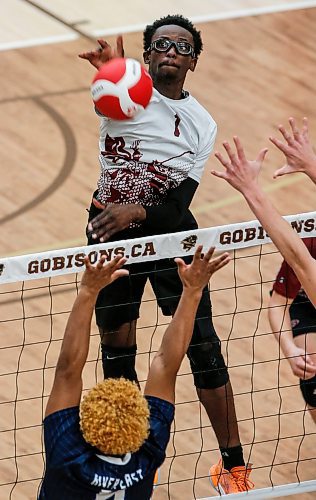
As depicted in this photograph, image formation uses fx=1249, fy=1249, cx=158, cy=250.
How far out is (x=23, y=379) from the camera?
28.1 ft

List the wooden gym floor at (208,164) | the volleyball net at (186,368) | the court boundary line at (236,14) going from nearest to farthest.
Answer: the volleyball net at (186,368), the wooden gym floor at (208,164), the court boundary line at (236,14)

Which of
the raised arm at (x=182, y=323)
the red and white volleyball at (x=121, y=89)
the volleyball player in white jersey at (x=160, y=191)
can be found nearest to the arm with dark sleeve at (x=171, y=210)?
the volleyball player in white jersey at (x=160, y=191)

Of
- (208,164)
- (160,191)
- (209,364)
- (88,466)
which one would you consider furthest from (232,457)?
(208,164)

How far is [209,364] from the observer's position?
7234mm

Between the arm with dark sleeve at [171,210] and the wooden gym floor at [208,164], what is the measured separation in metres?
1.72

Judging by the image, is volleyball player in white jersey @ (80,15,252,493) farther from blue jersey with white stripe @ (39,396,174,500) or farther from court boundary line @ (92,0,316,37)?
court boundary line @ (92,0,316,37)

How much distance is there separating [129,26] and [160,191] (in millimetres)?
6976

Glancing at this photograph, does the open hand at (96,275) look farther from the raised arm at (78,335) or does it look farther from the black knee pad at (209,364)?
the black knee pad at (209,364)

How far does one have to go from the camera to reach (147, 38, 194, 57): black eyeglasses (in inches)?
275

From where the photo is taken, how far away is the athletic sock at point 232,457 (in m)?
7.41

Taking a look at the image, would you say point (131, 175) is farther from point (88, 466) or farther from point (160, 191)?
point (88, 466)

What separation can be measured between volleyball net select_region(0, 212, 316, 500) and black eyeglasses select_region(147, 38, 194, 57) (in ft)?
3.35

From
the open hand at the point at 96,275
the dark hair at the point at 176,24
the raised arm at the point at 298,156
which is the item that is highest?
the dark hair at the point at 176,24

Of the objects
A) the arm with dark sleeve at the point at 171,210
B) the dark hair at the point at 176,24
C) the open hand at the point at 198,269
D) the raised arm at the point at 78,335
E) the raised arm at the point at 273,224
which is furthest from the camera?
the dark hair at the point at 176,24
